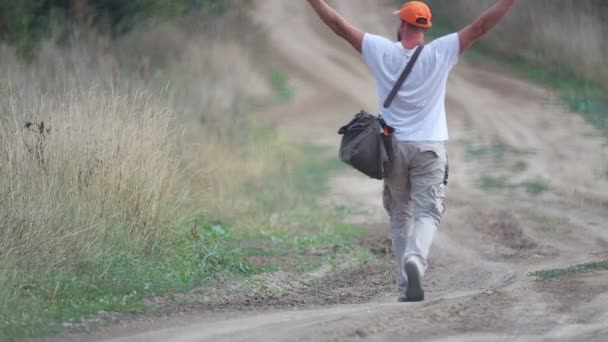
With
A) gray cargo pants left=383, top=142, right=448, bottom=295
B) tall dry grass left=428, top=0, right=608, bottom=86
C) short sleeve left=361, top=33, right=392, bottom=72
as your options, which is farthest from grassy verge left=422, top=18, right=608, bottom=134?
short sleeve left=361, top=33, right=392, bottom=72

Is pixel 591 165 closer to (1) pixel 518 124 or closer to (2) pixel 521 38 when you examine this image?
(1) pixel 518 124

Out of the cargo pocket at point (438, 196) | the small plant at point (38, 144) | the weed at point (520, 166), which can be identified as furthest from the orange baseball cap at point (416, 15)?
the weed at point (520, 166)

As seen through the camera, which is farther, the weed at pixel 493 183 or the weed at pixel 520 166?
the weed at pixel 520 166

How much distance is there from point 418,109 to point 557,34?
17730 mm

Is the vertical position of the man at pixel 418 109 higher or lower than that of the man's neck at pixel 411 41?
lower

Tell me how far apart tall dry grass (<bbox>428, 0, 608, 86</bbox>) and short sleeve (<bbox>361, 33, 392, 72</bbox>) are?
45.8ft

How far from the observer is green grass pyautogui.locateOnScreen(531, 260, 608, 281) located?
860 cm

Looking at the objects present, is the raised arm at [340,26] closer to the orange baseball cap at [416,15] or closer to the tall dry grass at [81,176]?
the orange baseball cap at [416,15]

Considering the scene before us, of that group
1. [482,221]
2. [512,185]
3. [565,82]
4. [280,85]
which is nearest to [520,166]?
[512,185]

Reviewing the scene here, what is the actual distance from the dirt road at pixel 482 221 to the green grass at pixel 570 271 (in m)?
0.13

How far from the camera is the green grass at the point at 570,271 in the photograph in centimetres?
860

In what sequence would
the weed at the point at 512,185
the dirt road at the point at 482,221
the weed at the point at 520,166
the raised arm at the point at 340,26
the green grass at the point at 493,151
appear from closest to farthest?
the dirt road at the point at 482,221, the raised arm at the point at 340,26, the weed at the point at 512,185, the weed at the point at 520,166, the green grass at the point at 493,151

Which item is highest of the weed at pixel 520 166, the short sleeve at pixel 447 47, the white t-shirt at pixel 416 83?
the short sleeve at pixel 447 47

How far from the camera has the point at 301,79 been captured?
27.8 meters
